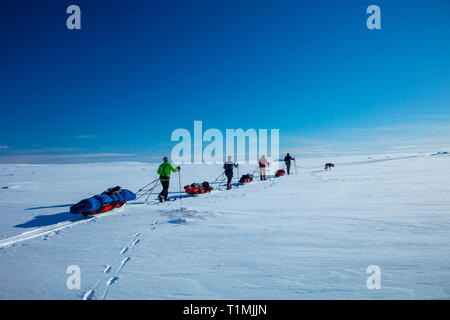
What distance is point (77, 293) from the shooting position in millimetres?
2670

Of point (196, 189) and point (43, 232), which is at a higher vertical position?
point (196, 189)

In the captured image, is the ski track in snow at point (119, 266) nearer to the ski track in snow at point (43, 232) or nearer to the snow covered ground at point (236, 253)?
the snow covered ground at point (236, 253)

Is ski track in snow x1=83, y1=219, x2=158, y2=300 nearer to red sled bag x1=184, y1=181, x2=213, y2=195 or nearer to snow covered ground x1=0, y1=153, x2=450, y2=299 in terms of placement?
snow covered ground x1=0, y1=153, x2=450, y2=299

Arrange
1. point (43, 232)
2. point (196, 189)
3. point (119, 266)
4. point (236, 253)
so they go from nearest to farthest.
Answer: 1. point (119, 266)
2. point (236, 253)
3. point (43, 232)
4. point (196, 189)

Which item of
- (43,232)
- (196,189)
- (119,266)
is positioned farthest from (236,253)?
(196,189)

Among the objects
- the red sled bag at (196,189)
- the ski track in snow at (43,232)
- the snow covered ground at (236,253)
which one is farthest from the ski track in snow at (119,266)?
the red sled bag at (196,189)

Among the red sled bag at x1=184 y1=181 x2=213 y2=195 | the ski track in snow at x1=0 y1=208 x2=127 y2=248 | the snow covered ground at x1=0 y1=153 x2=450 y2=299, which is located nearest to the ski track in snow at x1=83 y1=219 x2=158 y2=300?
the snow covered ground at x1=0 y1=153 x2=450 y2=299

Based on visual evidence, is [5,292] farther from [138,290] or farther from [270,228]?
[270,228]

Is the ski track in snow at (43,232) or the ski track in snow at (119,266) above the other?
the ski track in snow at (119,266)

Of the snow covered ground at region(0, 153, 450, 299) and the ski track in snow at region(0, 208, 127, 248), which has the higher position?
the snow covered ground at region(0, 153, 450, 299)

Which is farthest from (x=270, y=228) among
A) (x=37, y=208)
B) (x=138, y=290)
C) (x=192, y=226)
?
(x=37, y=208)

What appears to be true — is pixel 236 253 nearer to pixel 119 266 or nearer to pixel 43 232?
pixel 119 266

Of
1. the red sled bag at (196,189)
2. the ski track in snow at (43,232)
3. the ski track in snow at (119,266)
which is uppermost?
the red sled bag at (196,189)

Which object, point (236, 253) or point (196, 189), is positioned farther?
point (196, 189)
